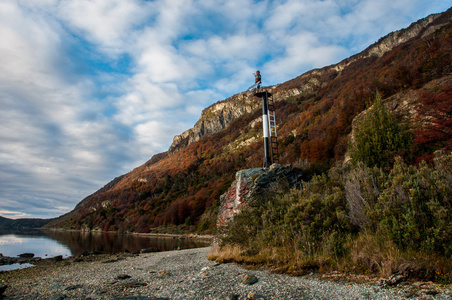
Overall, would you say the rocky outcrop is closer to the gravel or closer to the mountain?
the mountain

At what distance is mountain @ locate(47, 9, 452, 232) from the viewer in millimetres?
22906

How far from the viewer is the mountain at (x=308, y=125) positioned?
2291 centimetres

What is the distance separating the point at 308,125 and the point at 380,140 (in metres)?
38.2

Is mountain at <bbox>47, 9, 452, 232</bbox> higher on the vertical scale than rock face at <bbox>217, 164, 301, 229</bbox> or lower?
higher

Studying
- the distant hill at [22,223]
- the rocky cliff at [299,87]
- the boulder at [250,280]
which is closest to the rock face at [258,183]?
the boulder at [250,280]

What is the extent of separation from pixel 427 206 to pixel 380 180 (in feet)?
7.42

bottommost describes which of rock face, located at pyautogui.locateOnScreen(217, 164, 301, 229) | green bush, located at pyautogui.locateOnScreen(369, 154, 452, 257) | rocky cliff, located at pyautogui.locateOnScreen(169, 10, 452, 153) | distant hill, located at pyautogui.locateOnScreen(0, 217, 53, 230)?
distant hill, located at pyautogui.locateOnScreen(0, 217, 53, 230)

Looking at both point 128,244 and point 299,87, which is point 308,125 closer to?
point 128,244

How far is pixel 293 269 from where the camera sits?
720cm

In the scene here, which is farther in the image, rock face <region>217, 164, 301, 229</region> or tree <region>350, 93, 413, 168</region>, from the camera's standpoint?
rock face <region>217, 164, 301, 229</region>

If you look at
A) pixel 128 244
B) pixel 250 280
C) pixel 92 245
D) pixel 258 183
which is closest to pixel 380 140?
pixel 258 183

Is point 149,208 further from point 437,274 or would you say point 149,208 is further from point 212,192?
point 437,274

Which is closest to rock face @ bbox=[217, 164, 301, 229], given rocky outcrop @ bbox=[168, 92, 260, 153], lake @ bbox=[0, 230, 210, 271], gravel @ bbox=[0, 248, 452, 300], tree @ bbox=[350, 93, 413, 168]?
tree @ bbox=[350, 93, 413, 168]

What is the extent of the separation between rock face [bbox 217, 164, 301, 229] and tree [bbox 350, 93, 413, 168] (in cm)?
445
